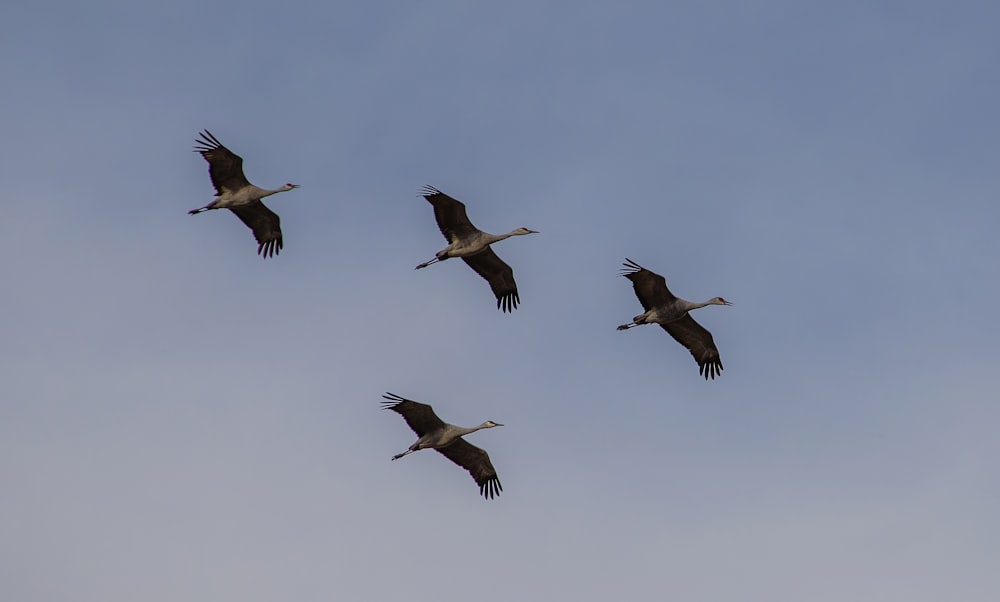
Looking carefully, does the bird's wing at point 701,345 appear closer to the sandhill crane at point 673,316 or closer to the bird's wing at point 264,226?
the sandhill crane at point 673,316

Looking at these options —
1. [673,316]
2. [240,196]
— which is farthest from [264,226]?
[673,316]

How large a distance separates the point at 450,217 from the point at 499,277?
119 inches

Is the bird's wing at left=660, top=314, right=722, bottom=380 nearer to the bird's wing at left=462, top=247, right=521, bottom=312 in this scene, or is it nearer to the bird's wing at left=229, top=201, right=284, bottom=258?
the bird's wing at left=462, top=247, right=521, bottom=312

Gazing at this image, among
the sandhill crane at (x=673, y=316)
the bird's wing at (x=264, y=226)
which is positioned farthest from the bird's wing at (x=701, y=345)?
the bird's wing at (x=264, y=226)

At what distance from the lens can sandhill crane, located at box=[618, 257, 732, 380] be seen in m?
42.7

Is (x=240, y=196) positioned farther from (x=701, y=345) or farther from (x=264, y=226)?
(x=701, y=345)

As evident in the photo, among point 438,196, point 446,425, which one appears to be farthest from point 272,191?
point 446,425

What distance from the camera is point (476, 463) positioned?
44562mm

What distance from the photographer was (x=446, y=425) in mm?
42781

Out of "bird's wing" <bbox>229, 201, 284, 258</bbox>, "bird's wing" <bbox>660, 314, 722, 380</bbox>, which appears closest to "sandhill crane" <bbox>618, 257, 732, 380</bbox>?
"bird's wing" <bbox>660, 314, 722, 380</bbox>

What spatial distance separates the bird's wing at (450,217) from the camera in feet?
139

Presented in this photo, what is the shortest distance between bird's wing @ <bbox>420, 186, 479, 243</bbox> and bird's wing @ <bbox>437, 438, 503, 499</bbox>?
5.24 meters

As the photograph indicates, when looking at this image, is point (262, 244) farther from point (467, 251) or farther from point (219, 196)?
point (467, 251)

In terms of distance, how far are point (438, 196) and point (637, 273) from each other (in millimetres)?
5198
